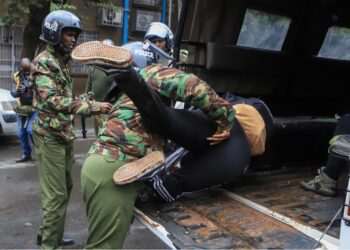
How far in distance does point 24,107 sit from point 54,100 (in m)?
3.64

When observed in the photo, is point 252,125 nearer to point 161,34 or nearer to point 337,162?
point 337,162

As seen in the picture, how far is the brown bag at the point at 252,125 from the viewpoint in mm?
2959

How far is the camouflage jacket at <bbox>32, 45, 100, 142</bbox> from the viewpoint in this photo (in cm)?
341

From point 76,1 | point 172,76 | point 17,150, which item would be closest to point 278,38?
point 172,76

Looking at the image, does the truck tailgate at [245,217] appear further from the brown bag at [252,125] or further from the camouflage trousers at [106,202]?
the brown bag at [252,125]

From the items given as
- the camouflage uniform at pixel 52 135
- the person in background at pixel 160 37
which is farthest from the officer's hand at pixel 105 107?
the person in background at pixel 160 37

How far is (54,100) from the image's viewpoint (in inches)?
135

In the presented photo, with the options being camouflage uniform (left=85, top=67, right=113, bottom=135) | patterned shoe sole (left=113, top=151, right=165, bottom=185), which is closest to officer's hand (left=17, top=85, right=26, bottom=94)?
camouflage uniform (left=85, top=67, right=113, bottom=135)

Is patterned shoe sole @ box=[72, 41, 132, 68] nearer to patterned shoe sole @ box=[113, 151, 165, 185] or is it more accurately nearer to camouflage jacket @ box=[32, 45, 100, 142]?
patterned shoe sole @ box=[113, 151, 165, 185]

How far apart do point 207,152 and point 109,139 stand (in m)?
0.65

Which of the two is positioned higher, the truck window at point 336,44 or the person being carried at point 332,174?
the truck window at point 336,44

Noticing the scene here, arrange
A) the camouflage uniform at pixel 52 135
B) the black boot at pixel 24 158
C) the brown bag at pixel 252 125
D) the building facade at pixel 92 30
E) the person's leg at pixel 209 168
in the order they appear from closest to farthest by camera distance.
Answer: the person's leg at pixel 209 168, the brown bag at pixel 252 125, the camouflage uniform at pixel 52 135, the black boot at pixel 24 158, the building facade at pixel 92 30

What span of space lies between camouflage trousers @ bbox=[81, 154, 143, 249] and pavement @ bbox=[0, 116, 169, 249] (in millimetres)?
1602

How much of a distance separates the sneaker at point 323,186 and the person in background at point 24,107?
4493mm
